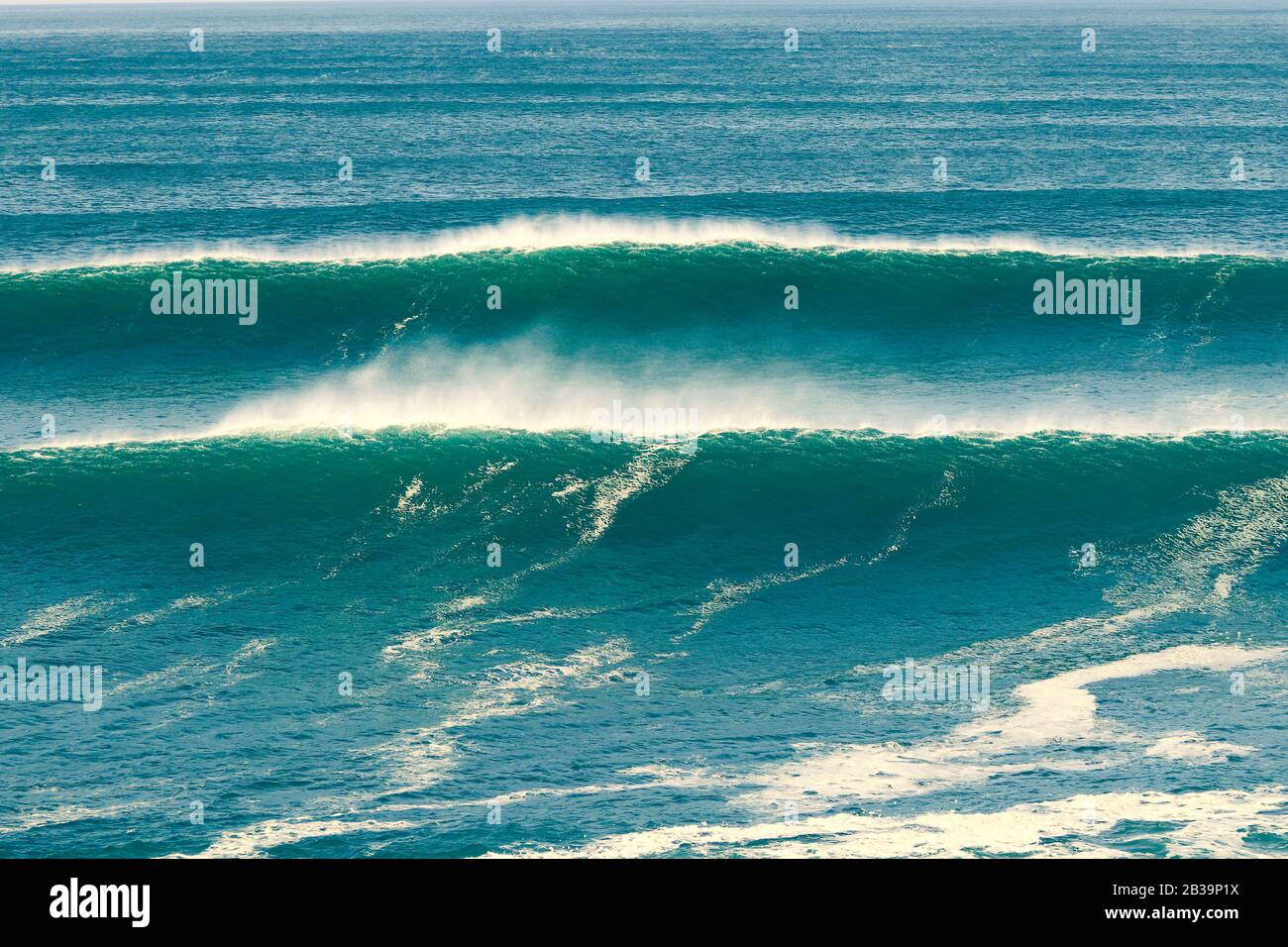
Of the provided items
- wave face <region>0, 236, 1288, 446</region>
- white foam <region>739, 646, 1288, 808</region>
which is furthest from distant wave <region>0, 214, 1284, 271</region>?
white foam <region>739, 646, 1288, 808</region>

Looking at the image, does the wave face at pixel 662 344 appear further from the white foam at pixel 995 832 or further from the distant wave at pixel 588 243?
the white foam at pixel 995 832

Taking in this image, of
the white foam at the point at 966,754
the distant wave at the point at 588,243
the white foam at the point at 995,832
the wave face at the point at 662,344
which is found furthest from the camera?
the distant wave at the point at 588,243

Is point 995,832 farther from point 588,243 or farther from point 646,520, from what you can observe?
point 588,243

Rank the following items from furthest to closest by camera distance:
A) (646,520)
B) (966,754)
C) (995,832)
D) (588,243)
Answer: (588,243) < (646,520) < (966,754) < (995,832)

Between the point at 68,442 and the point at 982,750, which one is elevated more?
the point at 68,442

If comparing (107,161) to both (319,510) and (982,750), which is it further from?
(982,750)

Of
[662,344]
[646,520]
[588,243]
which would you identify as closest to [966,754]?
[646,520]

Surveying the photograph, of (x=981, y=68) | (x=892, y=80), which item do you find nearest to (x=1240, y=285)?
(x=892, y=80)

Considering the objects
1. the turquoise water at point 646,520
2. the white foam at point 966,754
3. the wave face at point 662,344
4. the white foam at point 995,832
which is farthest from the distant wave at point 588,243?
the white foam at point 995,832
